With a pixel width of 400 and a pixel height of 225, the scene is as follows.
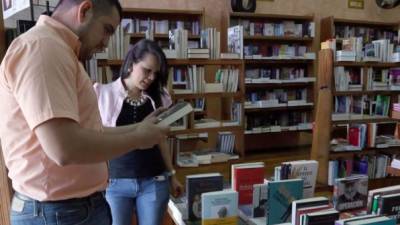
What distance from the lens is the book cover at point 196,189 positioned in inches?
55.3

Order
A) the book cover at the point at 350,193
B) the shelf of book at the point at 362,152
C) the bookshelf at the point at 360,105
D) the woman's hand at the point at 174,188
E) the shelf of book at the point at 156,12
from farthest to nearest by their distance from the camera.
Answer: the shelf of book at the point at 156,12 < the shelf of book at the point at 362,152 < the bookshelf at the point at 360,105 < the woman's hand at the point at 174,188 < the book cover at the point at 350,193

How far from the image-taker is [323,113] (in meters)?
3.10

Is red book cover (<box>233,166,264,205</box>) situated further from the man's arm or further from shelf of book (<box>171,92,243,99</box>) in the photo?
shelf of book (<box>171,92,243,99</box>)

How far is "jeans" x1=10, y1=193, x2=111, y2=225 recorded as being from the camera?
960 millimetres

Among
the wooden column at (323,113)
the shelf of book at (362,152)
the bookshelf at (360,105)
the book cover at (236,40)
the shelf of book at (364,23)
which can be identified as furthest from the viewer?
the shelf of book at (364,23)

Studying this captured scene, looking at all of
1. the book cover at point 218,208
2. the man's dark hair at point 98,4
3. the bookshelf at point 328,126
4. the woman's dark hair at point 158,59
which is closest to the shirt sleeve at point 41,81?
the man's dark hair at point 98,4

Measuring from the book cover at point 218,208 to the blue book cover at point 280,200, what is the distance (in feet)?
0.51

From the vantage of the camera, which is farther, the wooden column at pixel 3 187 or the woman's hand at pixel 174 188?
the woman's hand at pixel 174 188

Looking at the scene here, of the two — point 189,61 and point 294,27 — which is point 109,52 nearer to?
point 189,61

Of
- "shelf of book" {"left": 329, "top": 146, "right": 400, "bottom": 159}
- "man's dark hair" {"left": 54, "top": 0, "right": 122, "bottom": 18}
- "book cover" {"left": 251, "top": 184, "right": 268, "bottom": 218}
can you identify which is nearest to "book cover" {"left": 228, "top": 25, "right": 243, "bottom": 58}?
"shelf of book" {"left": 329, "top": 146, "right": 400, "bottom": 159}

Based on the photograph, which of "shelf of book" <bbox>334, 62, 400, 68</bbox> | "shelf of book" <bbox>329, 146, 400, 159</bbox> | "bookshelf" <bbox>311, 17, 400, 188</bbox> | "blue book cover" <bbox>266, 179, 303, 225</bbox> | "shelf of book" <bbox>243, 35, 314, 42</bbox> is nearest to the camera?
"blue book cover" <bbox>266, 179, 303, 225</bbox>

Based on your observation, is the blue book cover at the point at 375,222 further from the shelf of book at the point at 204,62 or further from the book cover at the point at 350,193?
the shelf of book at the point at 204,62

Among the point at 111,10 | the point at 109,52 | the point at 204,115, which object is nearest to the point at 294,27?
the point at 204,115

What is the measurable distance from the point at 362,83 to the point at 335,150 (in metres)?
0.98
